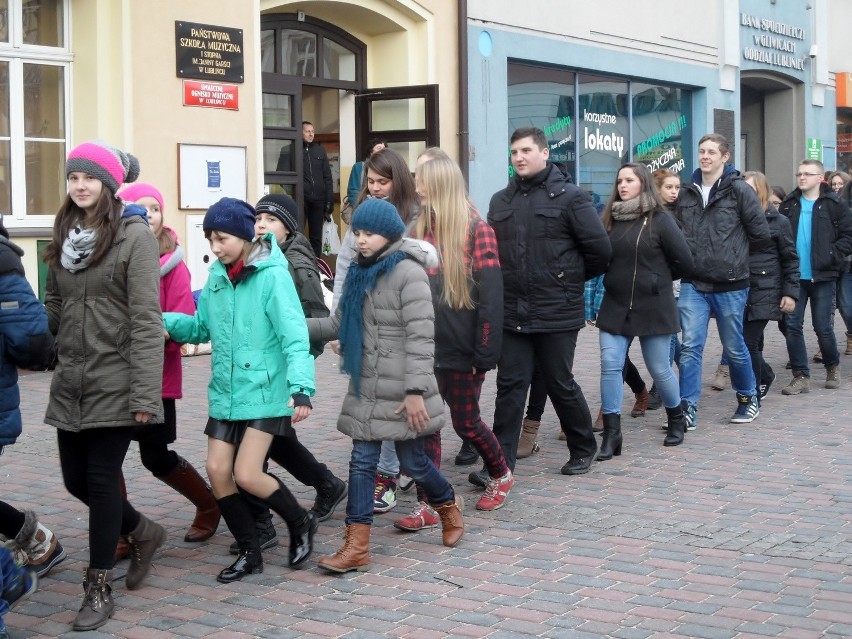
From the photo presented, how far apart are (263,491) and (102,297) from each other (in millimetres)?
1046

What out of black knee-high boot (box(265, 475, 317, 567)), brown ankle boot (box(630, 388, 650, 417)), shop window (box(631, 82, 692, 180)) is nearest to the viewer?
black knee-high boot (box(265, 475, 317, 567))

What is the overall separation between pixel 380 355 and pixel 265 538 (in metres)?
0.99

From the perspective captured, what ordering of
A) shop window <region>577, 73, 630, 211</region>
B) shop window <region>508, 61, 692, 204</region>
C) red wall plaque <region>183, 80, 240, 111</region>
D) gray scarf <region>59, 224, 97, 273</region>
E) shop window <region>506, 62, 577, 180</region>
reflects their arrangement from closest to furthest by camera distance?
1. gray scarf <region>59, 224, 97, 273</region>
2. red wall plaque <region>183, 80, 240, 111</region>
3. shop window <region>506, 62, 577, 180</region>
4. shop window <region>508, 61, 692, 204</region>
5. shop window <region>577, 73, 630, 211</region>

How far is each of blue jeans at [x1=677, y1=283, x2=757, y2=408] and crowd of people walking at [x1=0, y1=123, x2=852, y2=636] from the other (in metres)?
0.59

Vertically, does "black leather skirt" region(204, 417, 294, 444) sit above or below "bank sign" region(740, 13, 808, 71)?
below

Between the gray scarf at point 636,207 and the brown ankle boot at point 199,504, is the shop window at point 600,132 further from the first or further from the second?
the brown ankle boot at point 199,504

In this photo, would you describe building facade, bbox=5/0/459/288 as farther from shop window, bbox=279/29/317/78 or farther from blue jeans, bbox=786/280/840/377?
blue jeans, bbox=786/280/840/377

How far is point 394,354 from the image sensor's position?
5613 millimetres

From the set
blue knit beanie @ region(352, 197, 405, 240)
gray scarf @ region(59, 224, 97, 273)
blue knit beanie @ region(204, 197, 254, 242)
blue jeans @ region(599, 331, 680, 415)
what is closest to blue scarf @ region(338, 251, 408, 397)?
blue knit beanie @ region(352, 197, 405, 240)

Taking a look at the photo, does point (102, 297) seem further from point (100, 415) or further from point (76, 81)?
point (76, 81)

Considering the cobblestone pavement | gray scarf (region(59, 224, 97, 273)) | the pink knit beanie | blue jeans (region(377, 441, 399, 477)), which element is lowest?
the cobblestone pavement

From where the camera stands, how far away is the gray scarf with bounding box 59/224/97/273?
499 centimetres

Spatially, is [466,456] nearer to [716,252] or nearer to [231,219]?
[716,252]

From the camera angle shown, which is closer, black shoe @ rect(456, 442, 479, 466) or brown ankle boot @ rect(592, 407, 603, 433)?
black shoe @ rect(456, 442, 479, 466)
